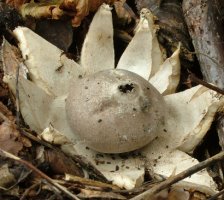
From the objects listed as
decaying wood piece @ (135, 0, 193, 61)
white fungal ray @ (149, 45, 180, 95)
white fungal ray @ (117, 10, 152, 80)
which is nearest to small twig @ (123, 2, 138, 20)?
decaying wood piece @ (135, 0, 193, 61)

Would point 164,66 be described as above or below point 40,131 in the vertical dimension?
above

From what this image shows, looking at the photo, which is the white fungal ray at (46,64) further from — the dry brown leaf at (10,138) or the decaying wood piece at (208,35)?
the decaying wood piece at (208,35)

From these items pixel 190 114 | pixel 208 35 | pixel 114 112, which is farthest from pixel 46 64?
pixel 208 35

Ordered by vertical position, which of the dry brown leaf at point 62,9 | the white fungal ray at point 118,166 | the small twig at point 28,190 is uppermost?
the dry brown leaf at point 62,9

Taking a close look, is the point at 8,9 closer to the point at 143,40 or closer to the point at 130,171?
the point at 143,40

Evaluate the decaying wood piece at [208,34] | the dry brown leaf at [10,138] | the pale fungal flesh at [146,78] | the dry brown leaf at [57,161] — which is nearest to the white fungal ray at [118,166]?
the pale fungal flesh at [146,78]

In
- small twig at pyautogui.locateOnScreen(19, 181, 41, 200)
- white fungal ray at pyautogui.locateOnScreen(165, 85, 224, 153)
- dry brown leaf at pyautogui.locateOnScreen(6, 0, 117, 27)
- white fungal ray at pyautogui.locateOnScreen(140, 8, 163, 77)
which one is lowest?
small twig at pyautogui.locateOnScreen(19, 181, 41, 200)

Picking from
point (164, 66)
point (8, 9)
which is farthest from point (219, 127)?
point (8, 9)

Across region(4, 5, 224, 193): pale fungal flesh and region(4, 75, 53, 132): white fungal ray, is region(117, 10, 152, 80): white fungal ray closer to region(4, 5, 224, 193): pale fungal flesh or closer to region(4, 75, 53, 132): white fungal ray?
region(4, 5, 224, 193): pale fungal flesh
